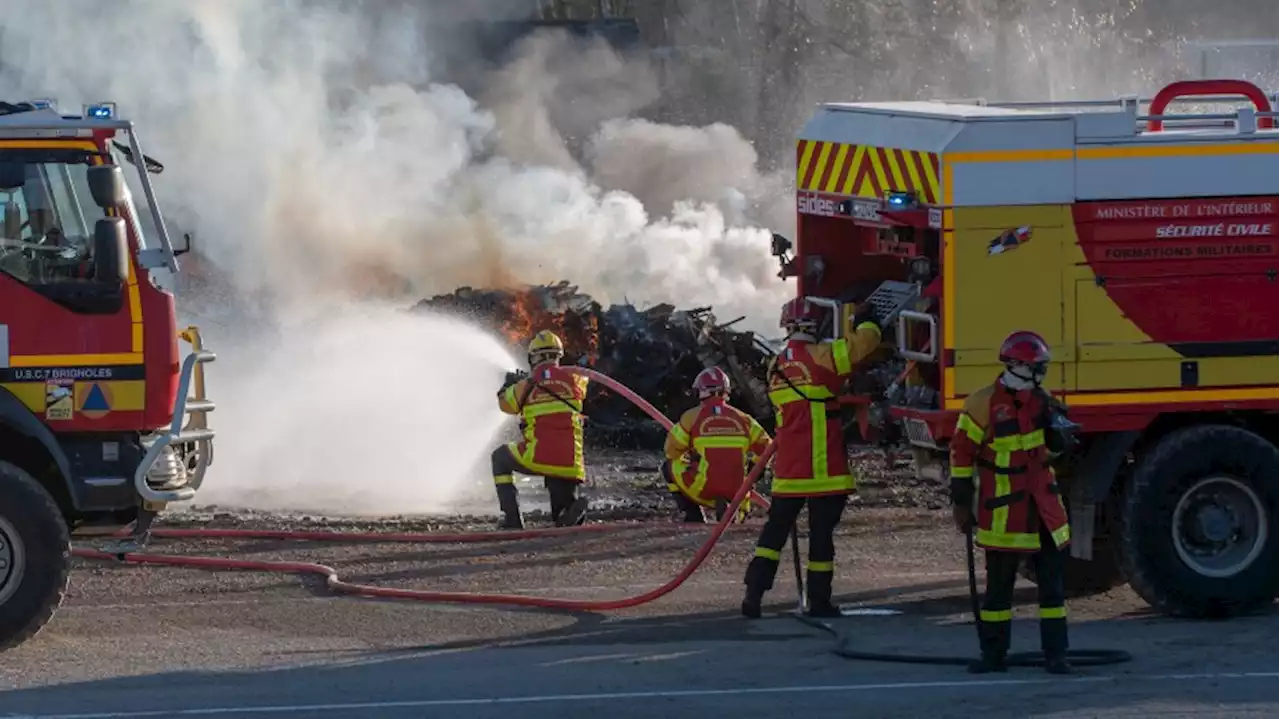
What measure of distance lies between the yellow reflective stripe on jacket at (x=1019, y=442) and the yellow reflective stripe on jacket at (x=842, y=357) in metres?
1.52

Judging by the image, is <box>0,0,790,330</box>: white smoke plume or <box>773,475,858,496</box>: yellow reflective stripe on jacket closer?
<box>773,475,858,496</box>: yellow reflective stripe on jacket

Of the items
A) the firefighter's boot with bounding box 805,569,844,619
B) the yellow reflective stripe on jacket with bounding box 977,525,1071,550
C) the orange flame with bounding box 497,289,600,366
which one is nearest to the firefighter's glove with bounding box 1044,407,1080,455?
the yellow reflective stripe on jacket with bounding box 977,525,1071,550

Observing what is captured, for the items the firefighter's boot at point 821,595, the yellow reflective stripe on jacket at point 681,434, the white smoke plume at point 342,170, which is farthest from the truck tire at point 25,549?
the white smoke plume at point 342,170

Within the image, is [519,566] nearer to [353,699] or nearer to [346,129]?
[353,699]

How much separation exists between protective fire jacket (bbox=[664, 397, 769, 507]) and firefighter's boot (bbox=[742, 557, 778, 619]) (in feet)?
8.53

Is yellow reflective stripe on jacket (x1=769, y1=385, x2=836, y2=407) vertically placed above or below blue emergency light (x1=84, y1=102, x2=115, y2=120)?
below

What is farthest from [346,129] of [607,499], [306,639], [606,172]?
[306,639]

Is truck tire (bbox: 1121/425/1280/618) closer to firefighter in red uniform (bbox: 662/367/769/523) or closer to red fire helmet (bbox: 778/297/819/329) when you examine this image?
red fire helmet (bbox: 778/297/819/329)

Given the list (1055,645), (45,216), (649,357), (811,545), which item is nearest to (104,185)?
(45,216)

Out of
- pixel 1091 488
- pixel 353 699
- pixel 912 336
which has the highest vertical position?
pixel 912 336

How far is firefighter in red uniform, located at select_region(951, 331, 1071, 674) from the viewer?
9469 mm

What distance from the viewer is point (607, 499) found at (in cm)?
1666

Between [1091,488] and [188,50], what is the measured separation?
2112 cm

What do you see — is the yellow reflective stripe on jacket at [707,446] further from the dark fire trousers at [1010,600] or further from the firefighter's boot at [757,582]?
the dark fire trousers at [1010,600]
